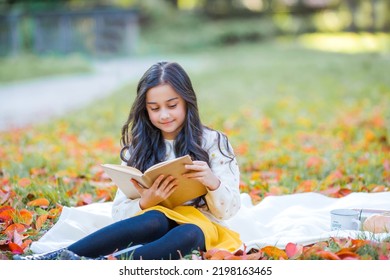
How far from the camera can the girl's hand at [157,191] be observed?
7.64 ft

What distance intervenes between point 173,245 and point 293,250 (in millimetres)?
460

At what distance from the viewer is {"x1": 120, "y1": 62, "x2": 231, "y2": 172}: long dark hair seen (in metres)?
2.50

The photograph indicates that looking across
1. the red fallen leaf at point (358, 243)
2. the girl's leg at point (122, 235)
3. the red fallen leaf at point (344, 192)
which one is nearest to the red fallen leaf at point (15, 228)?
the girl's leg at point (122, 235)

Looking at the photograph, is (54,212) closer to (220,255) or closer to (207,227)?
(207,227)

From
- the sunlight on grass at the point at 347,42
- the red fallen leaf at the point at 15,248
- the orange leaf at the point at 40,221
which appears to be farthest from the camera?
the sunlight on grass at the point at 347,42

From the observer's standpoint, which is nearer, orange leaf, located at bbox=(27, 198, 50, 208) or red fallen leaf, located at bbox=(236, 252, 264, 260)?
red fallen leaf, located at bbox=(236, 252, 264, 260)

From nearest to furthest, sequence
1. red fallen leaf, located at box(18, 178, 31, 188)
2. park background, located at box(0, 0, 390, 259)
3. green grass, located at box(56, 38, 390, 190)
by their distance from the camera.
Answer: red fallen leaf, located at box(18, 178, 31, 188)
park background, located at box(0, 0, 390, 259)
green grass, located at box(56, 38, 390, 190)

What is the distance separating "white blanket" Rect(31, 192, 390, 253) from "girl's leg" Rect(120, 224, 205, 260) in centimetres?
29

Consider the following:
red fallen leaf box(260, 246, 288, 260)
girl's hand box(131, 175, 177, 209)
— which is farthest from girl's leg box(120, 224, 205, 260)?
red fallen leaf box(260, 246, 288, 260)

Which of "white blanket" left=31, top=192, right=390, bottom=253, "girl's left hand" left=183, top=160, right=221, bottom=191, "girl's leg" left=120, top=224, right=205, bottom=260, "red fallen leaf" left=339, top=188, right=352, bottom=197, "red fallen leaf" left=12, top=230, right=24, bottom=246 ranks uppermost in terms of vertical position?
"girl's left hand" left=183, top=160, right=221, bottom=191

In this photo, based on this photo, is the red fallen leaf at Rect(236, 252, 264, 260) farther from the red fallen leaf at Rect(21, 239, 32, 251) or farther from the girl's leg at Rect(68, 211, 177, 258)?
the red fallen leaf at Rect(21, 239, 32, 251)

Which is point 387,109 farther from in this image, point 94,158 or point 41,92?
point 41,92

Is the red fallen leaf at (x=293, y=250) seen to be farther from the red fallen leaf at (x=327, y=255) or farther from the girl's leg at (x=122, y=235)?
the girl's leg at (x=122, y=235)

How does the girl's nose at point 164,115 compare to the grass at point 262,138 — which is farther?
the grass at point 262,138
